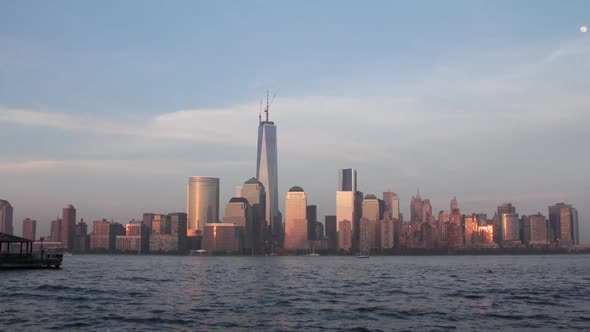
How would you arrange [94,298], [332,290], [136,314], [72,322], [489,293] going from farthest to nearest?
[332,290] < [489,293] < [94,298] < [136,314] < [72,322]

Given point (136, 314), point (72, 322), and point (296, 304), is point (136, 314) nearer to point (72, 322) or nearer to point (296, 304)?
point (72, 322)

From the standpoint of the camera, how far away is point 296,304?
6556 centimetres

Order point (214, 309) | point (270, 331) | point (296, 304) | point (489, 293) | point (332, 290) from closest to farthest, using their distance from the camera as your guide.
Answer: point (270, 331)
point (214, 309)
point (296, 304)
point (489, 293)
point (332, 290)

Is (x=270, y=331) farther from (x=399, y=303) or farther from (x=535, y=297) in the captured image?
(x=535, y=297)

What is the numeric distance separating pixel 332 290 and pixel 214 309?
1148 inches

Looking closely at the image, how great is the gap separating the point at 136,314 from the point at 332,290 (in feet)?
119

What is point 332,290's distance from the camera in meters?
85.7

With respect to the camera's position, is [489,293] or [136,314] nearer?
[136,314]

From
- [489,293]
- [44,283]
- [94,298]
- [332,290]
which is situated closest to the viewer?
[94,298]

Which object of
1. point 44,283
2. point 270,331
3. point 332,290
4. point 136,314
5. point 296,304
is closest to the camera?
point 270,331

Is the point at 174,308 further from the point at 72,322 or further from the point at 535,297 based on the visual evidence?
the point at 535,297

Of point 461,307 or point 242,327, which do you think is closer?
point 242,327

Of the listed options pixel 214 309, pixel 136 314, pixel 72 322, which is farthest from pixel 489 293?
pixel 72 322

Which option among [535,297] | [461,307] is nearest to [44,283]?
[461,307]
